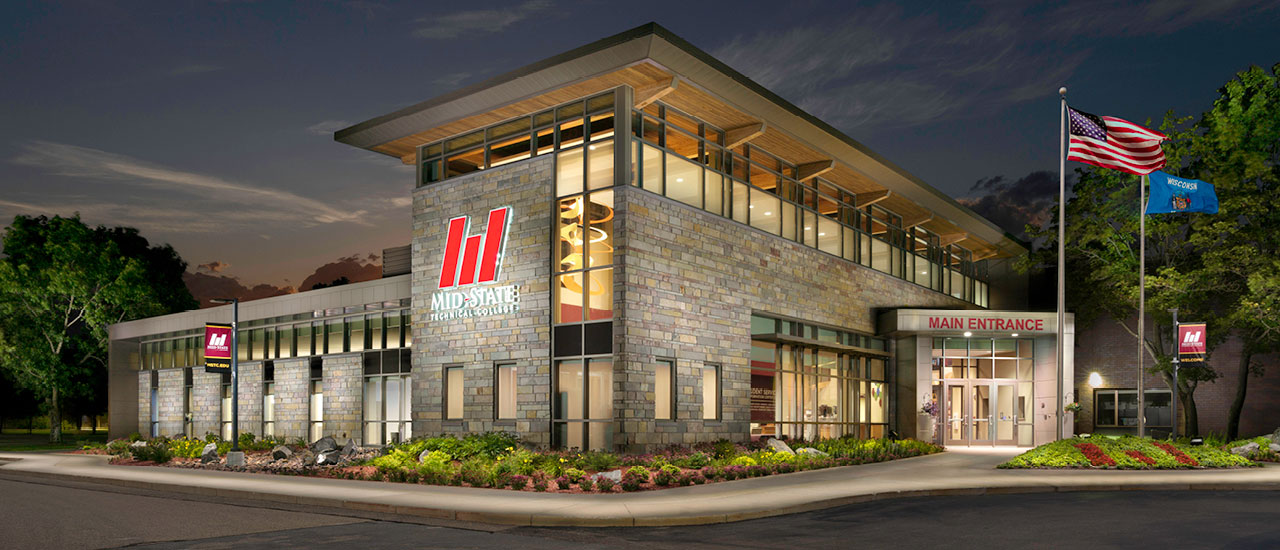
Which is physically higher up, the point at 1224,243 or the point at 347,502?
the point at 1224,243

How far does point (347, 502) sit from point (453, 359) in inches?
452

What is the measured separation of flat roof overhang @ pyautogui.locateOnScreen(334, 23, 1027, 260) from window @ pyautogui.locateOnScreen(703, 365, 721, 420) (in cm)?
708

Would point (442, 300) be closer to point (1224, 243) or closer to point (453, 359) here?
point (453, 359)

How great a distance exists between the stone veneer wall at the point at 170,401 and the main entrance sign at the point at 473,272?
2203 centimetres

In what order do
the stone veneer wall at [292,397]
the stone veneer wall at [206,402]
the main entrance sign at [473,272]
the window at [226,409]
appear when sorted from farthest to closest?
1. the stone veneer wall at [206,402]
2. the window at [226,409]
3. the stone veneer wall at [292,397]
4. the main entrance sign at [473,272]

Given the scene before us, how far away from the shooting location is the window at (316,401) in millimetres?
35688

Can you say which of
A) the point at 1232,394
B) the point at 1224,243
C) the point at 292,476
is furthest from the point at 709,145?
the point at 1232,394

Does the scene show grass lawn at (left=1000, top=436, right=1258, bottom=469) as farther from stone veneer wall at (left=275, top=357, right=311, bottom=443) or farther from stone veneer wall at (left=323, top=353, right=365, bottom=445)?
stone veneer wall at (left=275, top=357, right=311, bottom=443)

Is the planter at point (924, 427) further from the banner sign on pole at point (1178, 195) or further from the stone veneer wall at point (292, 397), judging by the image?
the stone veneer wall at point (292, 397)

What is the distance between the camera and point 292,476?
74.9 ft

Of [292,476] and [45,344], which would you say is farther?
[45,344]

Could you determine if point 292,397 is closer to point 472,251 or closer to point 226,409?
point 226,409

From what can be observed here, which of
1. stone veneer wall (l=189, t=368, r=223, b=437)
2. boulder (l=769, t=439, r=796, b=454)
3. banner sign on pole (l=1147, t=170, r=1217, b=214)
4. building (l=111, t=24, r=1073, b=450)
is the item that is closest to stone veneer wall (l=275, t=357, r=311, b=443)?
building (l=111, t=24, r=1073, b=450)

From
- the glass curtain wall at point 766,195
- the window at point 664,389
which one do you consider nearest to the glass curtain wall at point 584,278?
the glass curtain wall at point 766,195
